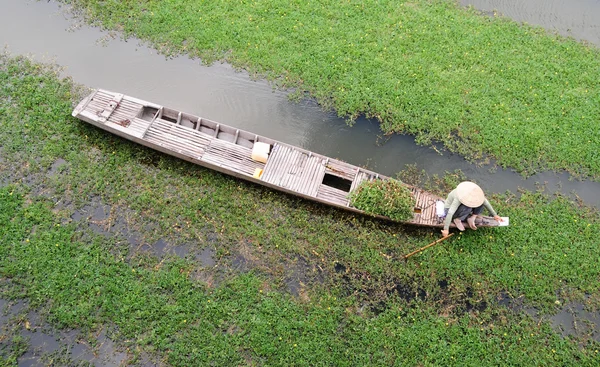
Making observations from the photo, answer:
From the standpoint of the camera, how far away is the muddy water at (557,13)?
577 inches

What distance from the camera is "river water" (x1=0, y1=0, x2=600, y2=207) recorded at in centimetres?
1172

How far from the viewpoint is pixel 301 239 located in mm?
10336

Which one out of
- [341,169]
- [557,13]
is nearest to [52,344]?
[341,169]

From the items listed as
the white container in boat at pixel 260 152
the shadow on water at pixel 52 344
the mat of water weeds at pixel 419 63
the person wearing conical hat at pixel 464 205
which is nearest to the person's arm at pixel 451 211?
the person wearing conical hat at pixel 464 205

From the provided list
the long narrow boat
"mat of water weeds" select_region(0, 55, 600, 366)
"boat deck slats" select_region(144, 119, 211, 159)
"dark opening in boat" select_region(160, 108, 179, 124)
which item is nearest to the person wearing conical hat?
the long narrow boat

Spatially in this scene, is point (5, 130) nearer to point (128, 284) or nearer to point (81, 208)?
point (81, 208)

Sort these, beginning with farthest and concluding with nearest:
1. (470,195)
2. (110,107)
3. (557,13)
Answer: (557,13) → (110,107) → (470,195)

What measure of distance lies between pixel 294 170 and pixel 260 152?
3.30 feet

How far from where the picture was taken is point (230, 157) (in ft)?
35.8

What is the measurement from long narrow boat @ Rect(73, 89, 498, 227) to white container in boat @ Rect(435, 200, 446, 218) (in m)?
0.09

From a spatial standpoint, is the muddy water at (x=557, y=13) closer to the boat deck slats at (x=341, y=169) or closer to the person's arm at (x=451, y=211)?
the boat deck slats at (x=341, y=169)

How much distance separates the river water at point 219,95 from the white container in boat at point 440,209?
149 centimetres

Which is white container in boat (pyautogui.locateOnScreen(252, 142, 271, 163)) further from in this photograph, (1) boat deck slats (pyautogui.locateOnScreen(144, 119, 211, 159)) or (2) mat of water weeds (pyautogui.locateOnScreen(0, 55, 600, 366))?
(1) boat deck slats (pyautogui.locateOnScreen(144, 119, 211, 159))

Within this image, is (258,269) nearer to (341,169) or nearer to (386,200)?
(341,169)
